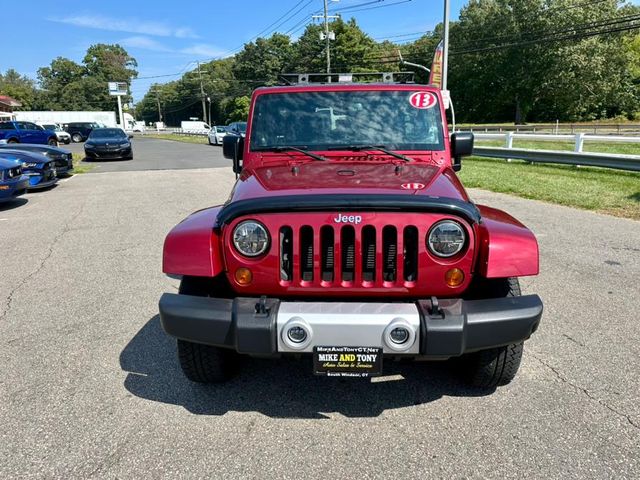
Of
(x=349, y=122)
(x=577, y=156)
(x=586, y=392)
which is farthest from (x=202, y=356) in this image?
(x=577, y=156)

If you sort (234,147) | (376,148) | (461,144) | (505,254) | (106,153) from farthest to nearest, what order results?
(106,153) < (234,147) < (461,144) < (376,148) < (505,254)

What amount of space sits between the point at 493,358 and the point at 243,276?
1.48m

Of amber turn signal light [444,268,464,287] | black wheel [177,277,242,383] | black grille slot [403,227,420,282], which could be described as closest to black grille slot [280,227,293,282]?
black wheel [177,277,242,383]

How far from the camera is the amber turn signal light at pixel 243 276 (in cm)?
257

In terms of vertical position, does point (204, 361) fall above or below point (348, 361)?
below

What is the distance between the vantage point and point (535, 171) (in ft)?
44.9

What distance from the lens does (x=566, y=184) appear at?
11250 mm

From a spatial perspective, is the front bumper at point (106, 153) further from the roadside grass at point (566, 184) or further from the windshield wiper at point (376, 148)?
the windshield wiper at point (376, 148)

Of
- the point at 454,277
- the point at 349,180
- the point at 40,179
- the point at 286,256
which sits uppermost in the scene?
the point at 349,180

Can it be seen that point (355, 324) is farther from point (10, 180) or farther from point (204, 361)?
point (10, 180)

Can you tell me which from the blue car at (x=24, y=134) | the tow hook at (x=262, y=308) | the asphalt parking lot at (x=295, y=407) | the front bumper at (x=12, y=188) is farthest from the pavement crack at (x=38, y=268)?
the blue car at (x=24, y=134)

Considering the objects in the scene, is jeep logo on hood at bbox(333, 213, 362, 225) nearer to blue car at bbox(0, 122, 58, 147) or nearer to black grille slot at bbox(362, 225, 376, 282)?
black grille slot at bbox(362, 225, 376, 282)

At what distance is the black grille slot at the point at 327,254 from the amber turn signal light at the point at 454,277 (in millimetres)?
585

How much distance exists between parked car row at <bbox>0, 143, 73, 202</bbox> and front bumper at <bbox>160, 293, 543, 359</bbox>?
8673mm
